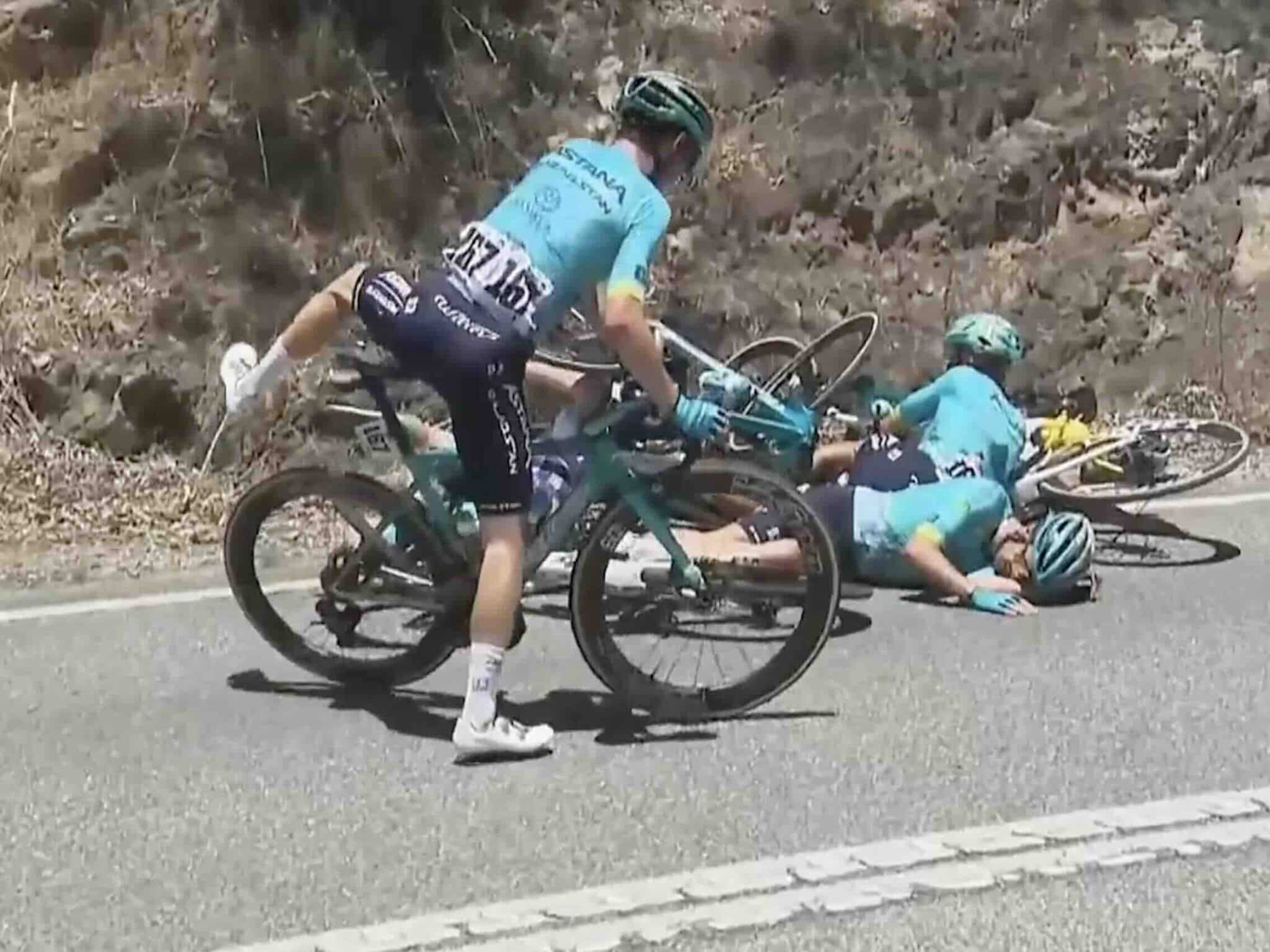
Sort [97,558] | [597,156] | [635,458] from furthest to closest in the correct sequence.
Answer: [97,558] → [635,458] → [597,156]

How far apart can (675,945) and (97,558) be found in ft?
15.0

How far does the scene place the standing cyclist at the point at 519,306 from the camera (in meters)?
5.42

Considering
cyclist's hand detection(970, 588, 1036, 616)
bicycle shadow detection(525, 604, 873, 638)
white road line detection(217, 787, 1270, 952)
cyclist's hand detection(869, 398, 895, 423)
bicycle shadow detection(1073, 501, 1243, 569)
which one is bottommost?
bicycle shadow detection(1073, 501, 1243, 569)

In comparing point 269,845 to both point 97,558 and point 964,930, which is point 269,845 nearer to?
point 964,930

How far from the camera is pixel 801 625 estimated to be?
5961 mm

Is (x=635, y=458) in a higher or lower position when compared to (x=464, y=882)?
higher

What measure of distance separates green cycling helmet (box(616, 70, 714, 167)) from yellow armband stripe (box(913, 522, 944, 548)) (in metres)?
2.17

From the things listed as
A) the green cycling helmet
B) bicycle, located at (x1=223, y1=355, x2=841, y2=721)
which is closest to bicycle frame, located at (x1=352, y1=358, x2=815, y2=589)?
bicycle, located at (x1=223, y1=355, x2=841, y2=721)

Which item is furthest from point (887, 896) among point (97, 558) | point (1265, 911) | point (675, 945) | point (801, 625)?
point (97, 558)

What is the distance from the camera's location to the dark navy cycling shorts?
5.45 meters

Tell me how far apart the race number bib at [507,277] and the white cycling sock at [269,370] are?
759mm

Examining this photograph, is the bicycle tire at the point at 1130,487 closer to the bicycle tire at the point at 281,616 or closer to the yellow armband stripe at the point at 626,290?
the bicycle tire at the point at 281,616

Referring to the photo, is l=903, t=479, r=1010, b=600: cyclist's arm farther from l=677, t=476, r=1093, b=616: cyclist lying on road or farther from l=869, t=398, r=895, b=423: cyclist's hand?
l=869, t=398, r=895, b=423: cyclist's hand

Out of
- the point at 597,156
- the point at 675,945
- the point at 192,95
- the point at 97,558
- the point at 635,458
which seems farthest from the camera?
the point at 192,95
